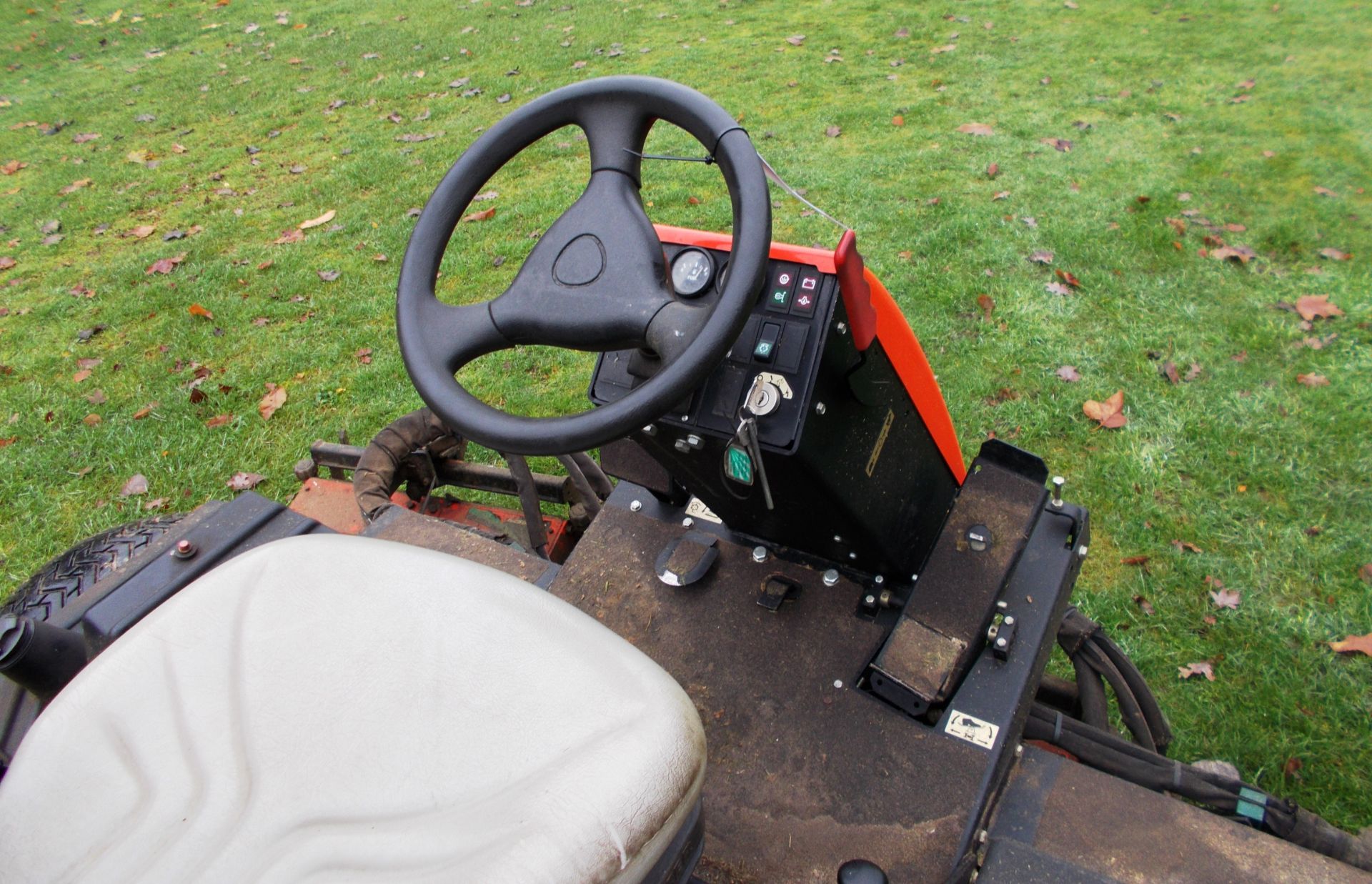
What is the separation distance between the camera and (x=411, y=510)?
2.55 meters

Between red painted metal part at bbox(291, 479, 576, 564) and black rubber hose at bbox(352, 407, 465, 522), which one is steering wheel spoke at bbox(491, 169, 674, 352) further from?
red painted metal part at bbox(291, 479, 576, 564)

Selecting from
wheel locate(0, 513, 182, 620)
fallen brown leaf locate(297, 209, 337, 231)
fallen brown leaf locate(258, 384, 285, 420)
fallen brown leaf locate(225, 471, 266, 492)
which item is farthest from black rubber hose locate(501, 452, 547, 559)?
fallen brown leaf locate(297, 209, 337, 231)

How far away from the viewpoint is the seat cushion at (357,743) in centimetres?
98

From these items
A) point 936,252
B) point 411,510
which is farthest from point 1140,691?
point 936,252

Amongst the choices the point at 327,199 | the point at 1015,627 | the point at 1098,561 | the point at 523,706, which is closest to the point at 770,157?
the point at 327,199

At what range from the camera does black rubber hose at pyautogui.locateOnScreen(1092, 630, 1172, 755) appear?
1859mm

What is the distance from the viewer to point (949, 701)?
4.98 ft

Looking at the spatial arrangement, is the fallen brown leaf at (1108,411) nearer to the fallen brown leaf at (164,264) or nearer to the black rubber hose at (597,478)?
the black rubber hose at (597,478)

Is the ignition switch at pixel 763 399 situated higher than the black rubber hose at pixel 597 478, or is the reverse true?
the ignition switch at pixel 763 399

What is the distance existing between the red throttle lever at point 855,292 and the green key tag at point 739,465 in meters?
0.26

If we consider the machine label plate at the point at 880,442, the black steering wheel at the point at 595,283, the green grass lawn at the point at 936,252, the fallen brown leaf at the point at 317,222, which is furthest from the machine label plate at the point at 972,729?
the fallen brown leaf at the point at 317,222

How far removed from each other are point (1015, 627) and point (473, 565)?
0.96 m

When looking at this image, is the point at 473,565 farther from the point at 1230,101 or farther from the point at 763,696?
the point at 1230,101

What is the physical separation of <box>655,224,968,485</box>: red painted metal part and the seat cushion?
660 mm
